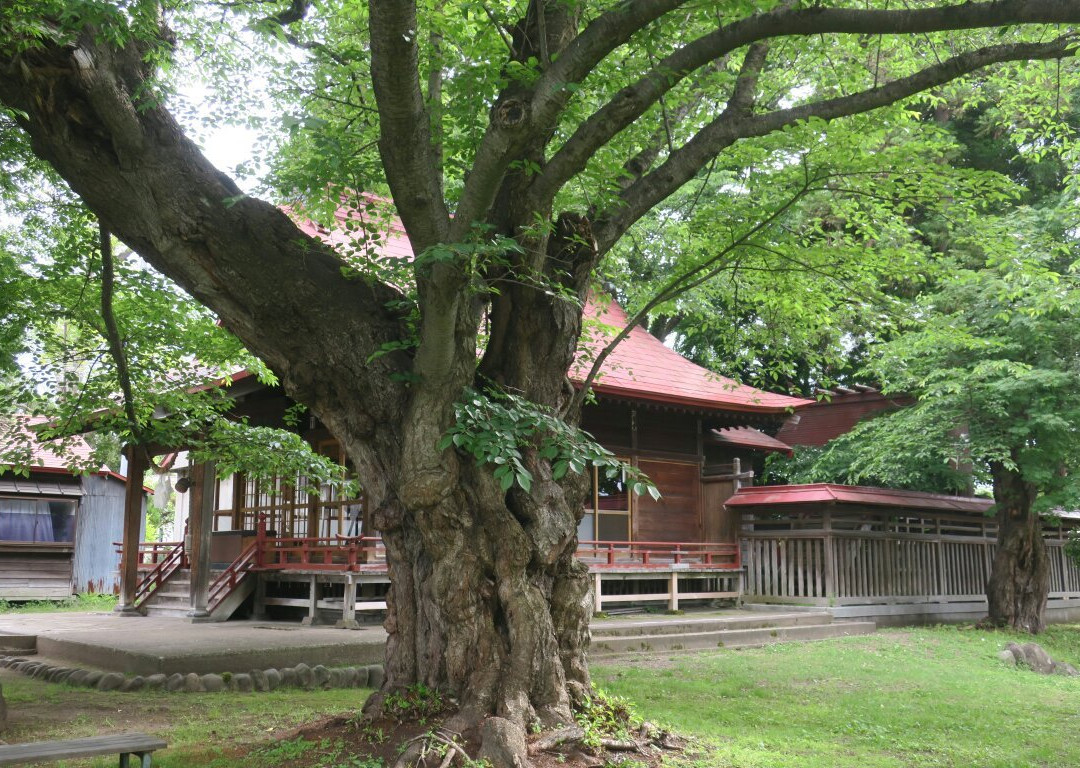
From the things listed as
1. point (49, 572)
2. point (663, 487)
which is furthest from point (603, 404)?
point (49, 572)

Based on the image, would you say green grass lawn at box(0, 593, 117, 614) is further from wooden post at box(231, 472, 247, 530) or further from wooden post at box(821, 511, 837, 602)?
wooden post at box(821, 511, 837, 602)

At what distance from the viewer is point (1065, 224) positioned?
14.7 meters

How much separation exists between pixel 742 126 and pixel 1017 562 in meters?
12.8

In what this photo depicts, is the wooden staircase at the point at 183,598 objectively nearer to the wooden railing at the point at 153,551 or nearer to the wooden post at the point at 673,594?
the wooden railing at the point at 153,551

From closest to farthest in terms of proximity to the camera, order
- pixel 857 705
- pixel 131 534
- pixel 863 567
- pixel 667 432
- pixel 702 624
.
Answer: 1. pixel 857 705
2. pixel 702 624
3. pixel 131 534
4. pixel 863 567
5. pixel 667 432

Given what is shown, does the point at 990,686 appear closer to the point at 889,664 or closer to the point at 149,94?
the point at 889,664

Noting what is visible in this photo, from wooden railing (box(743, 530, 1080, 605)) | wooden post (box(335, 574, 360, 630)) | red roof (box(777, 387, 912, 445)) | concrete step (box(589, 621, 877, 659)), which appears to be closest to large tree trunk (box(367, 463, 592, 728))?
concrete step (box(589, 621, 877, 659))

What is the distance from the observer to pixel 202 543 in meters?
14.0

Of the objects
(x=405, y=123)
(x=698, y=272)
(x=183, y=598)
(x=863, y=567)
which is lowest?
(x=183, y=598)

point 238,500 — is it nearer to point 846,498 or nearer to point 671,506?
point 671,506

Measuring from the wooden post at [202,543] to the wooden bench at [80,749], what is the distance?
29.5 ft

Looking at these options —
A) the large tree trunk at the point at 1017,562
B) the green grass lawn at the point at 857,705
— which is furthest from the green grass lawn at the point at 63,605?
the large tree trunk at the point at 1017,562

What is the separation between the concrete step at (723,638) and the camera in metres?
12.0

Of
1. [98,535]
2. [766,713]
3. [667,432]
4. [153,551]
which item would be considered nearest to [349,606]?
[766,713]
